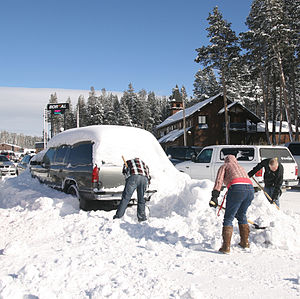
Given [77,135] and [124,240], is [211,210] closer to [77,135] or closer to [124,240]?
[124,240]

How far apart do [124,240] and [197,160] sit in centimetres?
675

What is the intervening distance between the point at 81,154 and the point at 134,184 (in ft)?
5.59

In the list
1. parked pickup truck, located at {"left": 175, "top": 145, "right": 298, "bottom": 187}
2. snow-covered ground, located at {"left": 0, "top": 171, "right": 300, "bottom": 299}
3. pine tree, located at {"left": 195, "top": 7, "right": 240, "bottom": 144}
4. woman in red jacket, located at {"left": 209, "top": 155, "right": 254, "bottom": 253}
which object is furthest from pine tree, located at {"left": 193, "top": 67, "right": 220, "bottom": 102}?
woman in red jacket, located at {"left": 209, "top": 155, "right": 254, "bottom": 253}

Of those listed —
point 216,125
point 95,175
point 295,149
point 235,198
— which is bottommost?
point 235,198

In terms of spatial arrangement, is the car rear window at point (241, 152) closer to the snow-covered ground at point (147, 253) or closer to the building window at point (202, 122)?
the snow-covered ground at point (147, 253)

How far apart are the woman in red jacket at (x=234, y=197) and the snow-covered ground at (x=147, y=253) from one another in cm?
25

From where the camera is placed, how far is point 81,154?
23.0ft

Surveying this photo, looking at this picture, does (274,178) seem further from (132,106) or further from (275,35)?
(132,106)

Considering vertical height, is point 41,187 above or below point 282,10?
below

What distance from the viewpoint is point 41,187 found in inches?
359

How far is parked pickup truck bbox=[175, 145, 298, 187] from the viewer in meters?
10.1

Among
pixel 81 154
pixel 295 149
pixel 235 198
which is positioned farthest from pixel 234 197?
pixel 295 149

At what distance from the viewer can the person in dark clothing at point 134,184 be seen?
19.9ft

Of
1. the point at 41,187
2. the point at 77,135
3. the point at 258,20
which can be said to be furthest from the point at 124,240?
the point at 258,20
